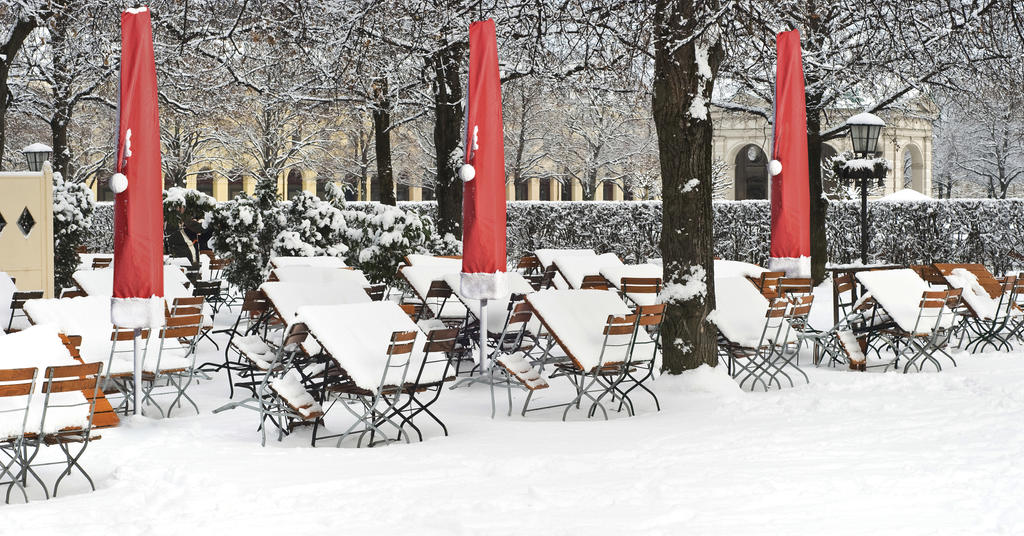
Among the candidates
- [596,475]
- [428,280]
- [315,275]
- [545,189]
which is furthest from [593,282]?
[545,189]

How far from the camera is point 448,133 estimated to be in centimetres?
1803

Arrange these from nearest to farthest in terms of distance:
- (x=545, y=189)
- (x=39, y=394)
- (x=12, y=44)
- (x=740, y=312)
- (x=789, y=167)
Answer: (x=39, y=394)
(x=789, y=167)
(x=740, y=312)
(x=12, y=44)
(x=545, y=189)

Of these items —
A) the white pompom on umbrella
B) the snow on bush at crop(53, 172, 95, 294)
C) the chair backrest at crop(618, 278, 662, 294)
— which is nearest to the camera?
the white pompom on umbrella

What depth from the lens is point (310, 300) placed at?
10.1 metres

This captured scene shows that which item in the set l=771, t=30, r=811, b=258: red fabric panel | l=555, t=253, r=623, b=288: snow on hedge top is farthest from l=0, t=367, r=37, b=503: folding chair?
l=555, t=253, r=623, b=288: snow on hedge top

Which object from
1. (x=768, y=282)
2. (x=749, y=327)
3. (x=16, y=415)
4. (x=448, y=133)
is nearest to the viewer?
(x=16, y=415)

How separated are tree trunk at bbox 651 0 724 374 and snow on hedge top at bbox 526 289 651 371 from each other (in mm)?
593

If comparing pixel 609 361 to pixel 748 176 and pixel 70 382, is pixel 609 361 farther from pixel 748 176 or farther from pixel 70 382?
pixel 748 176

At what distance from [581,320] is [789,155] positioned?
8.24ft

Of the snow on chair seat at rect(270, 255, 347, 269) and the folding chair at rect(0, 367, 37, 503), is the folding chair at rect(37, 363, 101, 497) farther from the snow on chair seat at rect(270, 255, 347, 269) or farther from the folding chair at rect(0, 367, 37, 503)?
the snow on chair seat at rect(270, 255, 347, 269)

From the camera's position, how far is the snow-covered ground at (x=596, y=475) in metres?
5.60

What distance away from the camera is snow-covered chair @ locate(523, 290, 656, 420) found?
28.5 feet

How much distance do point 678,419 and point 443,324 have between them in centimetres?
362

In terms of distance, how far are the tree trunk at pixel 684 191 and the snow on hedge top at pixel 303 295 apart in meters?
2.85
